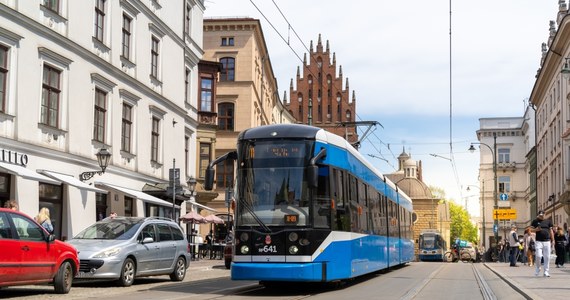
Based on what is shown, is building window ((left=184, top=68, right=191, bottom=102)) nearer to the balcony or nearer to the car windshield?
the car windshield

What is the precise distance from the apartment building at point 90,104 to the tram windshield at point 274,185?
24.7 feet

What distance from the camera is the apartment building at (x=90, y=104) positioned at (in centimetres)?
2109

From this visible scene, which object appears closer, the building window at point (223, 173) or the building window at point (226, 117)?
the building window at point (223, 173)

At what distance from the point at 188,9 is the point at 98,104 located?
12037 mm

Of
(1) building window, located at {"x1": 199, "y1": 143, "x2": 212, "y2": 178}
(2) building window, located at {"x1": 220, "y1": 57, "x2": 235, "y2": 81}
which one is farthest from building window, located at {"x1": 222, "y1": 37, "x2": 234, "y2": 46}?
(1) building window, located at {"x1": 199, "y1": 143, "x2": 212, "y2": 178}

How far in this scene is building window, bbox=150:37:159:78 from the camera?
3219 centimetres

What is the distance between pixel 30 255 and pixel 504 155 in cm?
8937

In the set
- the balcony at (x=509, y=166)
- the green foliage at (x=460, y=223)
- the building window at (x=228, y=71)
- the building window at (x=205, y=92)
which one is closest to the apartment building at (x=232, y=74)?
the building window at (x=228, y=71)

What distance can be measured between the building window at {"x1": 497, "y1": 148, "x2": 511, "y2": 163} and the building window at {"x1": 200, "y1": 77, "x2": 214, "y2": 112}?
189ft

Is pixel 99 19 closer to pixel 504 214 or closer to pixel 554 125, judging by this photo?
pixel 504 214

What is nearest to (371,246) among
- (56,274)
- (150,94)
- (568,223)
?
(56,274)

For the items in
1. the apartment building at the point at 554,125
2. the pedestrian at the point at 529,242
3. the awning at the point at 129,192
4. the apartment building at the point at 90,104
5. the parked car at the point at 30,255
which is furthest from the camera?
the apartment building at the point at 554,125

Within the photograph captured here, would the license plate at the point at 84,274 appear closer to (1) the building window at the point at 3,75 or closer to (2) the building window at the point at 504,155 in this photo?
(1) the building window at the point at 3,75

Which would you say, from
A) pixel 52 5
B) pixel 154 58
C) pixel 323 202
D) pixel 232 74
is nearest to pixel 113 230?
pixel 323 202
